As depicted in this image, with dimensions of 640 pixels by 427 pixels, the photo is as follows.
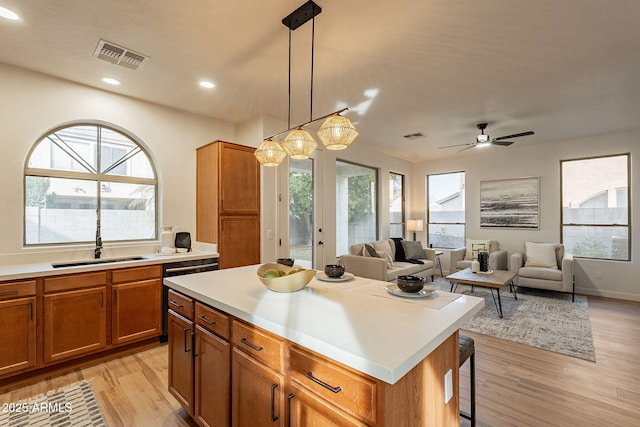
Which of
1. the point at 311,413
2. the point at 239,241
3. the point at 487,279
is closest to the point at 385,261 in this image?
the point at 487,279

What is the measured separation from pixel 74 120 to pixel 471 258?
669 cm

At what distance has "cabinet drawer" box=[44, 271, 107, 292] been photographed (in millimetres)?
2572

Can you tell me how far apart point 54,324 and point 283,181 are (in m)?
2.87

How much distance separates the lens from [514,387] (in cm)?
242

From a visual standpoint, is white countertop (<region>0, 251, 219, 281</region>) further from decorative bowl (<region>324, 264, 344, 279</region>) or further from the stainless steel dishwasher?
decorative bowl (<region>324, 264, 344, 279</region>)

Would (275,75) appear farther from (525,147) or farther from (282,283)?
(525,147)

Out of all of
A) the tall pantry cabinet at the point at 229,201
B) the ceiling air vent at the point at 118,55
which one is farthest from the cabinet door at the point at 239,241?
the ceiling air vent at the point at 118,55

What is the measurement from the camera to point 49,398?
2.29 metres

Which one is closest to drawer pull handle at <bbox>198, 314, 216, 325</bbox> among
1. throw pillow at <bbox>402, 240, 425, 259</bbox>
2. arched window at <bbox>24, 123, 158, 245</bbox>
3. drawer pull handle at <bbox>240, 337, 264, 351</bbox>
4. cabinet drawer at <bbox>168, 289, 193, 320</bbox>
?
cabinet drawer at <bbox>168, 289, 193, 320</bbox>

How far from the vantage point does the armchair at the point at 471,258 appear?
5.59 metres

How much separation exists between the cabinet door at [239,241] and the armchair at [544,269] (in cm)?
441

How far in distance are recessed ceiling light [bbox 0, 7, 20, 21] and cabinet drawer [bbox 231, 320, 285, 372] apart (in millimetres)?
2642

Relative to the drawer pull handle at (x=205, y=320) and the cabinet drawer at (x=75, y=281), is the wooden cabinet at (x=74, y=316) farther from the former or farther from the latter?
the drawer pull handle at (x=205, y=320)

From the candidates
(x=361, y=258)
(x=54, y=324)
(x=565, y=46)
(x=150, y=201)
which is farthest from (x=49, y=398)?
(x=565, y=46)
